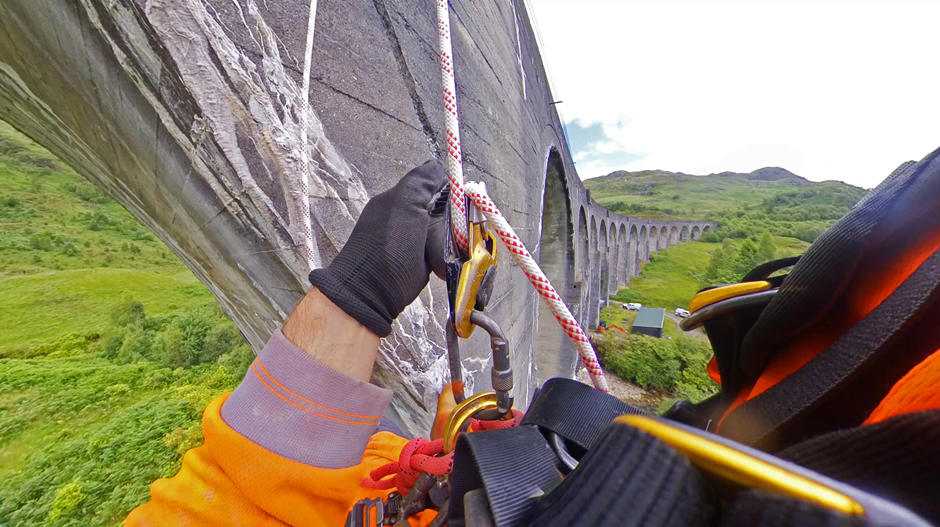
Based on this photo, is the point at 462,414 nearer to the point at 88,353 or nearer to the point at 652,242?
the point at 88,353

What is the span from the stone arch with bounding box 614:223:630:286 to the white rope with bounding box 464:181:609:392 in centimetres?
1614

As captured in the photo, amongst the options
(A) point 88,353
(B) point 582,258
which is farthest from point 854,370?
(A) point 88,353

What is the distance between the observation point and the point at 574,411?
20.4 inches

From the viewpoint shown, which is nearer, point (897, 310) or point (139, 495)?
point (897, 310)

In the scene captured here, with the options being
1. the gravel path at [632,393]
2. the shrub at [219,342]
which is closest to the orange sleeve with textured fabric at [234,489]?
the shrub at [219,342]

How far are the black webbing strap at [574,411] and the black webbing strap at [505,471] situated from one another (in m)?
0.06

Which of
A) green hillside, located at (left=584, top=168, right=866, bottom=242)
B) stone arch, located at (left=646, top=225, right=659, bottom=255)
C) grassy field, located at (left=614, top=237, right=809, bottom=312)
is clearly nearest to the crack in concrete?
grassy field, located at (left=614, top=237, right=809, bottom=312)

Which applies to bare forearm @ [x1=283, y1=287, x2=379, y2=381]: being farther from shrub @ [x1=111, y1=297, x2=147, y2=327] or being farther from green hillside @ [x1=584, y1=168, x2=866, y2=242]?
green hillside @ [x1=584, y1=168, x2=866, y2=242]

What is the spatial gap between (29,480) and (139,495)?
250 cm

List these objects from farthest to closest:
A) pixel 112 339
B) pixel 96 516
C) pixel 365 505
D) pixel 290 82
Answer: pixel 112 339
pixel 96 516
pixel 290 82
pixel 365 505

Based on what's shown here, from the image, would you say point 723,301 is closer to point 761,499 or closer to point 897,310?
point 897,310

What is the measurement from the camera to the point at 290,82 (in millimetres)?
784

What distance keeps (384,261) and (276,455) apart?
0.42m

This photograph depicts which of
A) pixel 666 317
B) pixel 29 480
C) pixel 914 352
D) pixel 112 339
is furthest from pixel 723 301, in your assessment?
pixel 666 317
